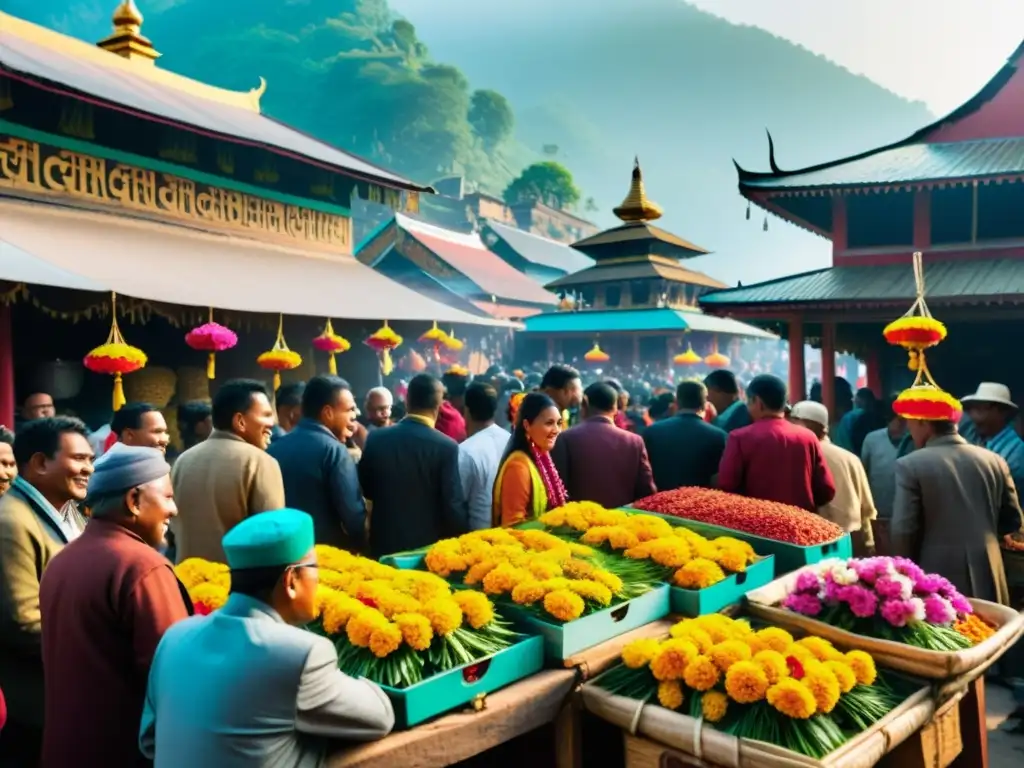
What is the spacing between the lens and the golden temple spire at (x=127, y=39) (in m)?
14.7

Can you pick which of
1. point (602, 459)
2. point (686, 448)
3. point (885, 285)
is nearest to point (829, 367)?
point (885, 285)

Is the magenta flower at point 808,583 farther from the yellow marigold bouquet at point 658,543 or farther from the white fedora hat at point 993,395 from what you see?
the white fedora hat at point 993,395

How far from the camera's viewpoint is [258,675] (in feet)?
6.05

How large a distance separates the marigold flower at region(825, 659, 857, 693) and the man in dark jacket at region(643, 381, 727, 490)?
2.90 metres

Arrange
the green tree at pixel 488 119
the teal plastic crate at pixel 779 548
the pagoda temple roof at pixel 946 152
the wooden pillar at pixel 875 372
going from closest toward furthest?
the teal plastic crate at pixel 779 548, the pagoda temple roof at pixel 946 152, the wooden pillar at pixel 875 372, the green tree at pixel 488 119

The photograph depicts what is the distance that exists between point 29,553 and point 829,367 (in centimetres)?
1335

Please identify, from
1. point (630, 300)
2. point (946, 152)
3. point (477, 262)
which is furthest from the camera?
point (477, 262)

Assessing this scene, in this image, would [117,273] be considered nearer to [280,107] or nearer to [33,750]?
[33,750]

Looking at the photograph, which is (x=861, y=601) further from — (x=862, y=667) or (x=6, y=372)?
(x=6, y=372)

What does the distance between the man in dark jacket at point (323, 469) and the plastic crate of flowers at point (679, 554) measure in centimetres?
120

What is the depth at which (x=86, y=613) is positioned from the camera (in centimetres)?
231

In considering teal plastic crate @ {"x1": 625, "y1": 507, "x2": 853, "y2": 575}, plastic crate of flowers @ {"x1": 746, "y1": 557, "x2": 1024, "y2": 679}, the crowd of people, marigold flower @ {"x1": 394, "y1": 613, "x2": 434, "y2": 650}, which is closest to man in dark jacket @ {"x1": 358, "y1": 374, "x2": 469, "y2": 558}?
the crowd of people

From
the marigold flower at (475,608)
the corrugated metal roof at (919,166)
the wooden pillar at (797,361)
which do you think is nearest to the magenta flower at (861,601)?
the marigold flower at (475,608)

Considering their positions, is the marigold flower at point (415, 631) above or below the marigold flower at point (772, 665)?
above
